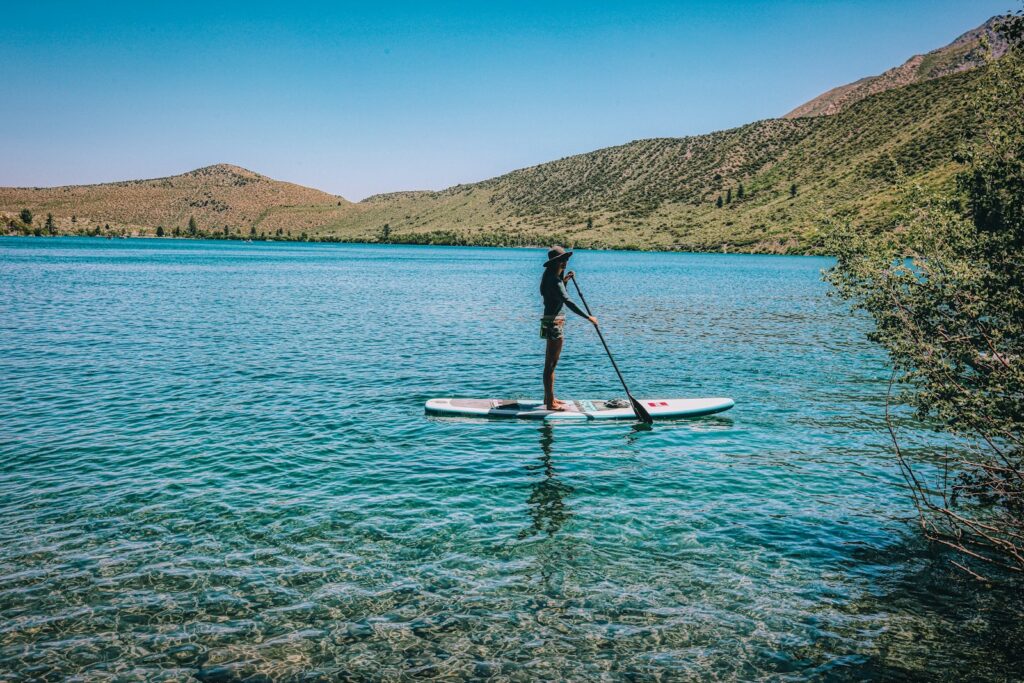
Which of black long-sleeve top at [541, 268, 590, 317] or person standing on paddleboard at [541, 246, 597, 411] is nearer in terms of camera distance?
person standing on paddleboard at [541, 246, 597, 411]

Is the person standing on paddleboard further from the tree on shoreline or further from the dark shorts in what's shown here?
the tree on shoreline

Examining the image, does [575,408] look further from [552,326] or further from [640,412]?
[552,326]

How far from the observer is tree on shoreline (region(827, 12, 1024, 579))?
34.2 ft

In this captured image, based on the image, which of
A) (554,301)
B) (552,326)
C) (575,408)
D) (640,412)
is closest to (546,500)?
(552,326)

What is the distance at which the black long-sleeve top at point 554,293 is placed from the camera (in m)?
16.7

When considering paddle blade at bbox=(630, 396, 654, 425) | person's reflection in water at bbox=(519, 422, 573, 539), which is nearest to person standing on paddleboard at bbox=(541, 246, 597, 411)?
paddle blade at bbox=(630, 396, 654, 425)

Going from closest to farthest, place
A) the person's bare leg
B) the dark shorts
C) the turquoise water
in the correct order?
the turquoise water, the dark shorts, the person's bare leg

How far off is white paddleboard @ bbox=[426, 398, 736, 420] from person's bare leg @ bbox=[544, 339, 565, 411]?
0.88 feet

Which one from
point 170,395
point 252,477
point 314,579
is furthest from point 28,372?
point 314,579

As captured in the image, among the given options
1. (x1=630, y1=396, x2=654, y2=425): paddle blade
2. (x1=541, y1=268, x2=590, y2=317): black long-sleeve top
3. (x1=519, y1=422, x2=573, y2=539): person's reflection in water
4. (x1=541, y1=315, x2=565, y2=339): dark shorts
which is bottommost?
(x1=519, y1=422, x2=573, y2=539): person's reflection in water

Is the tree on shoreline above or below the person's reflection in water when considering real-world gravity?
above

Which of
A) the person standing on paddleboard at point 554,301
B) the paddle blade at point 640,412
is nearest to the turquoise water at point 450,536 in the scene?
the paddle blade at point 640,412

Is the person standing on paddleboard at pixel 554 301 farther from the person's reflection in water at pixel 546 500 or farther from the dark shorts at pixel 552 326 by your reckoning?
the person's reflection in water at pixel 546 500

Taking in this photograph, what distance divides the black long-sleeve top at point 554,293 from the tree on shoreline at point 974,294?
682 cm
